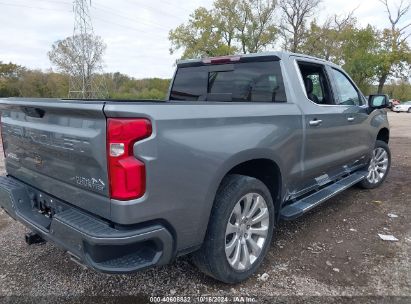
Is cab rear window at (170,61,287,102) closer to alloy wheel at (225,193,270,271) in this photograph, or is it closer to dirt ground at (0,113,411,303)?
alloy wheel at (225,193,270,271)

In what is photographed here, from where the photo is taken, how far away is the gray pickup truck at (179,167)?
212cm

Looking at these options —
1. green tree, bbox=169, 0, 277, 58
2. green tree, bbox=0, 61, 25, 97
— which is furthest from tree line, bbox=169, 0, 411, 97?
green tree, bbox=0, 61, 25, 97

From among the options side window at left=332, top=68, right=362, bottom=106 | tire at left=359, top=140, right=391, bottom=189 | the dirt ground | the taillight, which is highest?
side window at left=332, top=68, right=362, bottom=106

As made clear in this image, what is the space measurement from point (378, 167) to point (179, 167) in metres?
4.71

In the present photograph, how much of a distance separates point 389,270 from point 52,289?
2.85m

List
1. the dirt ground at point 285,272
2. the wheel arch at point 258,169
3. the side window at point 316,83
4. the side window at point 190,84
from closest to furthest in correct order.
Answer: the wheel arch at point 258,169, the dirt ground at point 285,272, the side window at point 316,83, the side window at point 190,84

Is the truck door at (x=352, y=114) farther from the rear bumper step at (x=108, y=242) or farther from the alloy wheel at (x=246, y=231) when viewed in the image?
the rear bumper step at (x=108, y=242)

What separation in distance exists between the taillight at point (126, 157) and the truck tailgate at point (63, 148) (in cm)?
6

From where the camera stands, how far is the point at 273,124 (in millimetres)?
3072

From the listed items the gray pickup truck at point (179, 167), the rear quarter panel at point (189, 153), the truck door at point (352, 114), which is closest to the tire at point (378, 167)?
A: the truck door at point (352, 114)

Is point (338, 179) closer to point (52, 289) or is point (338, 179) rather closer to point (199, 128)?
point (199, 128)

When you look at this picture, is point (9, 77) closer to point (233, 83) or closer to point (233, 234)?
point (233, 83)

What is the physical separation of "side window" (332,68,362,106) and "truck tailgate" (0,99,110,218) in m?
3.20

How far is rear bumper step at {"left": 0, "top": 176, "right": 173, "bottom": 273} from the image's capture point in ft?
6.93
